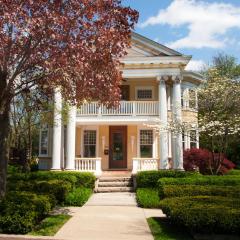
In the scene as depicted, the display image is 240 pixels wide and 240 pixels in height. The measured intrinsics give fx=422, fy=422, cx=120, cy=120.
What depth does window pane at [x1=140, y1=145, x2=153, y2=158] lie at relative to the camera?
26000mm

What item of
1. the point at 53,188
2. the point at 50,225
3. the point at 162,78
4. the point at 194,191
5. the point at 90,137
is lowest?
the point at 50,225

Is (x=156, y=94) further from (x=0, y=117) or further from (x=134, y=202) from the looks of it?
(x=0, y=117)

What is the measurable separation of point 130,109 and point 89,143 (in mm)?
3659

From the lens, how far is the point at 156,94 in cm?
2647

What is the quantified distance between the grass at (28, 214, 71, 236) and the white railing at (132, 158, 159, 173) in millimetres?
10772

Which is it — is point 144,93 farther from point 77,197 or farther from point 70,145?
point 77,197

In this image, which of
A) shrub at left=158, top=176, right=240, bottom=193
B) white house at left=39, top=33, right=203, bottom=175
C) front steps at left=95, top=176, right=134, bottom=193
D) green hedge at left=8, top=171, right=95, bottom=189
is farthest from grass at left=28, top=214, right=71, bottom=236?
white house at left=39, top=33, right=203, bottom=175

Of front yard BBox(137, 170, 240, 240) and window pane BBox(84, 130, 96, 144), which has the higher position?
window pane BBox(84, 130, 96, 144)

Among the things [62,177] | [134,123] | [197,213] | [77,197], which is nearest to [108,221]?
[197,213]

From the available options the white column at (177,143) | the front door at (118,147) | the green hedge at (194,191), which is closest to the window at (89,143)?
the front door at (118,147)

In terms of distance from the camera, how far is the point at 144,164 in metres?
23.6

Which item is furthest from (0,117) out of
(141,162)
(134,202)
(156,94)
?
(156,94)

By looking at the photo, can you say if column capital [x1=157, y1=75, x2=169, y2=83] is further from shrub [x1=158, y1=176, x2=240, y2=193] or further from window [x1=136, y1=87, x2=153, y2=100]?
shrub [x1=158, y1=176, x2=240, y2=193]

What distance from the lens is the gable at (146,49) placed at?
24203 millimetres
